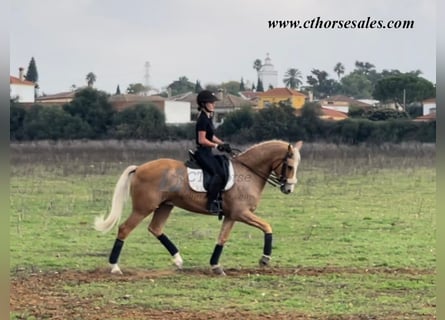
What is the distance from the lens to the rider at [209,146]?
914 centimetres

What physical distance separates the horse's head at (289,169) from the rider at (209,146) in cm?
80

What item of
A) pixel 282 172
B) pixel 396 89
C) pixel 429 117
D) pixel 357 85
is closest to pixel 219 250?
pixel 282 172

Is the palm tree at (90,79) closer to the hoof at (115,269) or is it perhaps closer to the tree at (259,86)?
the tree at (259,86)

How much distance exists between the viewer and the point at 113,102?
33.0 m

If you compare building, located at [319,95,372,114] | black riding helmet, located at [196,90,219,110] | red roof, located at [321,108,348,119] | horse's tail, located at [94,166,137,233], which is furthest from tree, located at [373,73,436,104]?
horse's tail, located at [94,166,137,233]

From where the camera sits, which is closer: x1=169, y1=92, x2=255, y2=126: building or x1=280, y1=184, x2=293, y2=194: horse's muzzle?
x1=280, y1=184, x2=293, y2=194: horse's muzzle

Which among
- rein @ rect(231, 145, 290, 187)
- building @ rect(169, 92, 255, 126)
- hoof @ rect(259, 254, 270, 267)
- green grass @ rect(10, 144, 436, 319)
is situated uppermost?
building @ rect(169, 92, 255, 126)

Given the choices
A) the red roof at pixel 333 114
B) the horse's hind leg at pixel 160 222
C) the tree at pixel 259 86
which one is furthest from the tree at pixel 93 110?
the horse's hind leg at pixel 160 222

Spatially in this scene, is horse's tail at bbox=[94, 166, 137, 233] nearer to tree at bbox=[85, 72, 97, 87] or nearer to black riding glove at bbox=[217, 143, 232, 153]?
black riding glove at bbox=[217, 143, 232, 153]

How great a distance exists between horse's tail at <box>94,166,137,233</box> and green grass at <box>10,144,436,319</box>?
0.60 meters

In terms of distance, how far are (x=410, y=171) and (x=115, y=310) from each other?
65.1ft

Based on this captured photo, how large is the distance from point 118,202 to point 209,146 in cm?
141

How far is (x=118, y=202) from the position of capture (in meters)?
9.38

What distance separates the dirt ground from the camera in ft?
22.0
